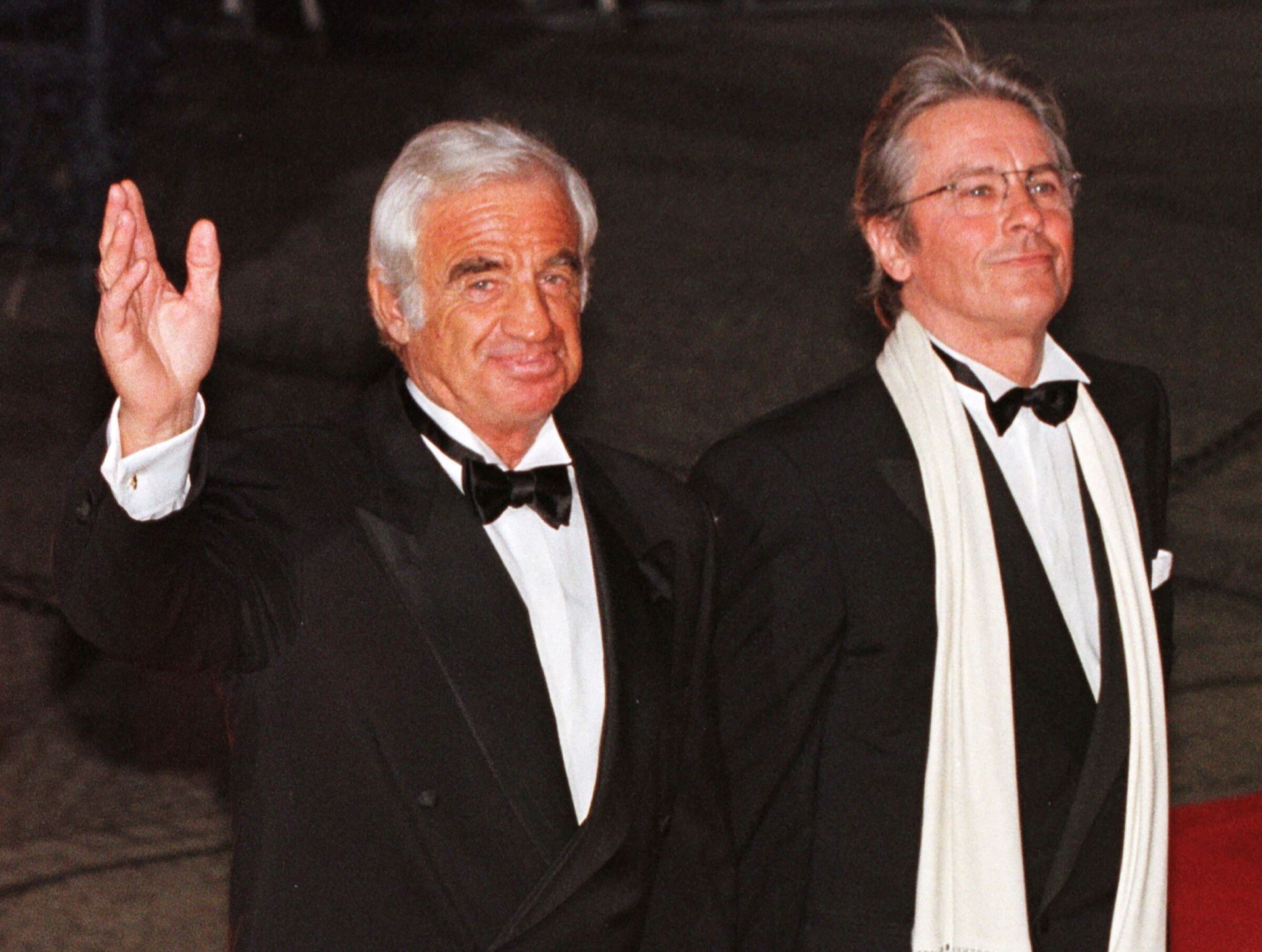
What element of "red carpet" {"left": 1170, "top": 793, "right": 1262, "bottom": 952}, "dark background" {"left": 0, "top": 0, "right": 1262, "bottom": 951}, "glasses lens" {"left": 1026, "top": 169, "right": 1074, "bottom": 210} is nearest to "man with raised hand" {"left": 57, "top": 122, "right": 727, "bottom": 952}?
"glasses lens" {"left": 1026, "top": 169, "right": 1074, "bottom": 210}

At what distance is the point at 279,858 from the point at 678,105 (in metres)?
10.9

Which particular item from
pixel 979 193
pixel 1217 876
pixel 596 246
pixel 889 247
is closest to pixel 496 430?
pixel 889 247

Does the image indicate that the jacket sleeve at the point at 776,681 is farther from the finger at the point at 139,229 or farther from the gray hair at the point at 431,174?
the finger at the point at 139,229

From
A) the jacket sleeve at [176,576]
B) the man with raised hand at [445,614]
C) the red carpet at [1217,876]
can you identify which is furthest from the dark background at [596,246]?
the jacket sleeve at [176,576]

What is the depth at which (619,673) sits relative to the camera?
294cm

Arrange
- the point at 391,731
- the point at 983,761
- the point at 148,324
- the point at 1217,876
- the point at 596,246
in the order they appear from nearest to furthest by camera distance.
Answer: the point at 148,324 < the point at 391,731 < the point at 983,761 < the point at 1217,876 < the point at 596,246

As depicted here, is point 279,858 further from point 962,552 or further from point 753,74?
point 753,74

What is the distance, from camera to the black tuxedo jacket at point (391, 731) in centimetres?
277

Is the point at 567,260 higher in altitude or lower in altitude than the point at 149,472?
higher

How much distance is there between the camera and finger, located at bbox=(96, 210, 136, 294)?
7.82 ft

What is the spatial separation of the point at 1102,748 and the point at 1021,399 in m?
0.59

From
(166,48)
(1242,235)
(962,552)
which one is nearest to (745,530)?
(962,552)

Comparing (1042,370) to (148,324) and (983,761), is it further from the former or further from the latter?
(148,324)

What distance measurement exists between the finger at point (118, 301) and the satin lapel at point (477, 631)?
1.96 ft
